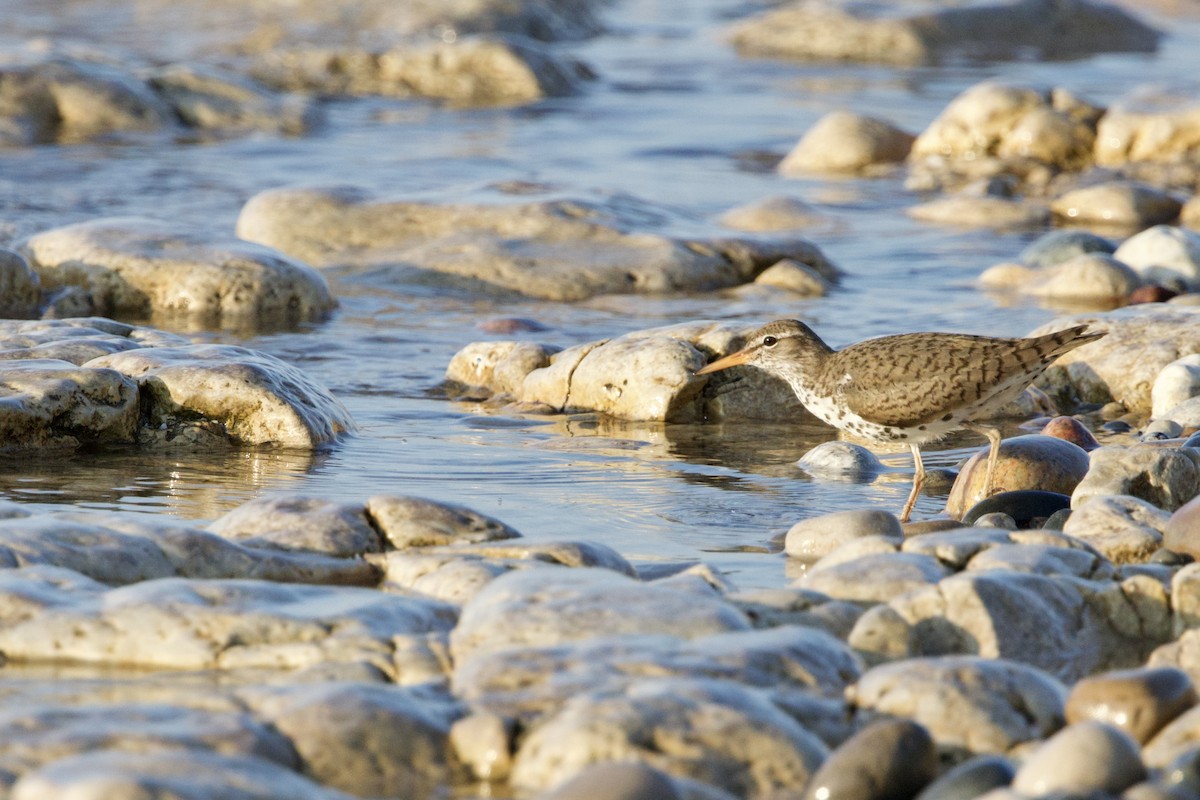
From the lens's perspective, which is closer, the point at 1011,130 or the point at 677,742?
the point at 677,742

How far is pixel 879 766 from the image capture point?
3.59 m

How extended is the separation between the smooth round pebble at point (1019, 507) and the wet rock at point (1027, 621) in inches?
45.5

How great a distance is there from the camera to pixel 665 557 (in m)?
5.63

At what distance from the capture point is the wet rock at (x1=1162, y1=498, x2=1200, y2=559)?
5090 mm

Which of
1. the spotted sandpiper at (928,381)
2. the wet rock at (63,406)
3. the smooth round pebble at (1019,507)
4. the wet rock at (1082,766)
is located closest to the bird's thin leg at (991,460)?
the spotted sandpiper at (928,381)

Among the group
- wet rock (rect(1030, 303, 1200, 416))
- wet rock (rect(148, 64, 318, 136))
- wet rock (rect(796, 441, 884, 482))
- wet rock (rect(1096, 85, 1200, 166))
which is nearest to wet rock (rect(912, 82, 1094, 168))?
wet rock (rect(1096, 85, 1200, 166))

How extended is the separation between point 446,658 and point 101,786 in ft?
3.85

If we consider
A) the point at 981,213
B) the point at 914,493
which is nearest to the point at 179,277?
the point at 914,493

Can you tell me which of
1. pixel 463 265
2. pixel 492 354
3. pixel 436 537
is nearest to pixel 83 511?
pixel 436 537

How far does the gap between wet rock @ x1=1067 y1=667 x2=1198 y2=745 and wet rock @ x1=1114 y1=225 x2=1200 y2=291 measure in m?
7.14

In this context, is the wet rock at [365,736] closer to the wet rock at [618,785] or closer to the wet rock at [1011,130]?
the wet rock at [618,785]

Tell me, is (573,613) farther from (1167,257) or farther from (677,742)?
(1167,257)

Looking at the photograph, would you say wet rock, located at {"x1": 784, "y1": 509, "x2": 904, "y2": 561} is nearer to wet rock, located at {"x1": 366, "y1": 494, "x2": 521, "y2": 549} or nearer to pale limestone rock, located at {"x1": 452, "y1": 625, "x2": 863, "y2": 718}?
wet rock, located at {"x1": 366, "y1": 494, "x2": 521, "y2": 549}

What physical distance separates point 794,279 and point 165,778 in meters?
8.18
